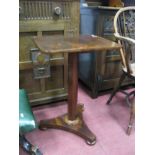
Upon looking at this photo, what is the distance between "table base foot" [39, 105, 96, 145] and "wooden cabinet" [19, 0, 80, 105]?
34 cm

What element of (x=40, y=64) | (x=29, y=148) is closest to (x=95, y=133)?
(x=29, y=148)

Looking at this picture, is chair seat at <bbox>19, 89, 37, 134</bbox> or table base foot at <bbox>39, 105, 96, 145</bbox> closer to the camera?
chair seat at <bbox>19, 89, 37, 134</bbox>

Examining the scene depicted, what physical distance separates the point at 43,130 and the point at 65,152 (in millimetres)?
324

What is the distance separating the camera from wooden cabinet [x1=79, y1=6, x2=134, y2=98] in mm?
1982

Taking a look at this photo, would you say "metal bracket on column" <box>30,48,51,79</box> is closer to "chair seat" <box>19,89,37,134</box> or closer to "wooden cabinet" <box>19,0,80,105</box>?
"wooden cabinet" <box>19,0,80,105</box>

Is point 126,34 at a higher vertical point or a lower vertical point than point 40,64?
higher

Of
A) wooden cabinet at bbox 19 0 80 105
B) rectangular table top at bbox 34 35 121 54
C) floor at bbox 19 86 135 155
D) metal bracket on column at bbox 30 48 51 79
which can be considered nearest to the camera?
rectangular table top at bbox 34 35 121 54

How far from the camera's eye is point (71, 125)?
5.61 ft

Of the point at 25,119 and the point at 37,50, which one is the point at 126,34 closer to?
the point at 37,50

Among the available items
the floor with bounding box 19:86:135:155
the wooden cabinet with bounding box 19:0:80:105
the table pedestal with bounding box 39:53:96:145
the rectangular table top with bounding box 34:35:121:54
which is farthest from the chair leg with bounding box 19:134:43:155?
the rectangular table top with bounding box 34:35:121:54

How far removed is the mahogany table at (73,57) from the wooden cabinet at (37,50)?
0.79 feet

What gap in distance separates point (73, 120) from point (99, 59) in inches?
27.6

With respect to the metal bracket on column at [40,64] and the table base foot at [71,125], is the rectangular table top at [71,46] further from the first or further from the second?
the table base foot at [71,125]
